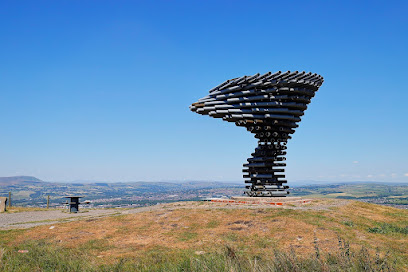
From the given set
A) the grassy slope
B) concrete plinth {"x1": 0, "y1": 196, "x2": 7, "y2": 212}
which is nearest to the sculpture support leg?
the grassy slope

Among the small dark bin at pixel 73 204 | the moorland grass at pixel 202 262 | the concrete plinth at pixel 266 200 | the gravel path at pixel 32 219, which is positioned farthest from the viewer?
the small dark bin at pixel 73 204

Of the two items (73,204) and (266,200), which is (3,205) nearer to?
(73,204)

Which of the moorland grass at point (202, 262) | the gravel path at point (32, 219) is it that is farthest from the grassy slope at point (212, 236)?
the gravel path at point (32, 219)

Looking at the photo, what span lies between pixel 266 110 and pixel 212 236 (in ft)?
41.0

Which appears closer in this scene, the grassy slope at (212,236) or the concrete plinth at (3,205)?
the grassy slope at (212,236)

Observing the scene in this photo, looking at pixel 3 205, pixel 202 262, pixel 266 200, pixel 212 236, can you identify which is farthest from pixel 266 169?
pixel 3 205

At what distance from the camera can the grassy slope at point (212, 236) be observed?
37.5ft

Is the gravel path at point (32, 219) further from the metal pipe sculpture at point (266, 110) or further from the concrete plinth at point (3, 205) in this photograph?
the metal pipe sculpture at point (266, 110)

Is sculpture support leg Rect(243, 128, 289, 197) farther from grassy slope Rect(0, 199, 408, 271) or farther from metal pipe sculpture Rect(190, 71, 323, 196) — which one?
grassy slope Rect(0, 199, 408, 271)

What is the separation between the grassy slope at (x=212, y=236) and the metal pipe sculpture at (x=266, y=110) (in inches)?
259

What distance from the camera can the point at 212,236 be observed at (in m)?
14.1

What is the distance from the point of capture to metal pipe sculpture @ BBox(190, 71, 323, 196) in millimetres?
24203

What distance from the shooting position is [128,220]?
1817 cm

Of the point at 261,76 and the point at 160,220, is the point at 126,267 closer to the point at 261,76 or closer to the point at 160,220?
the point at 160,220
